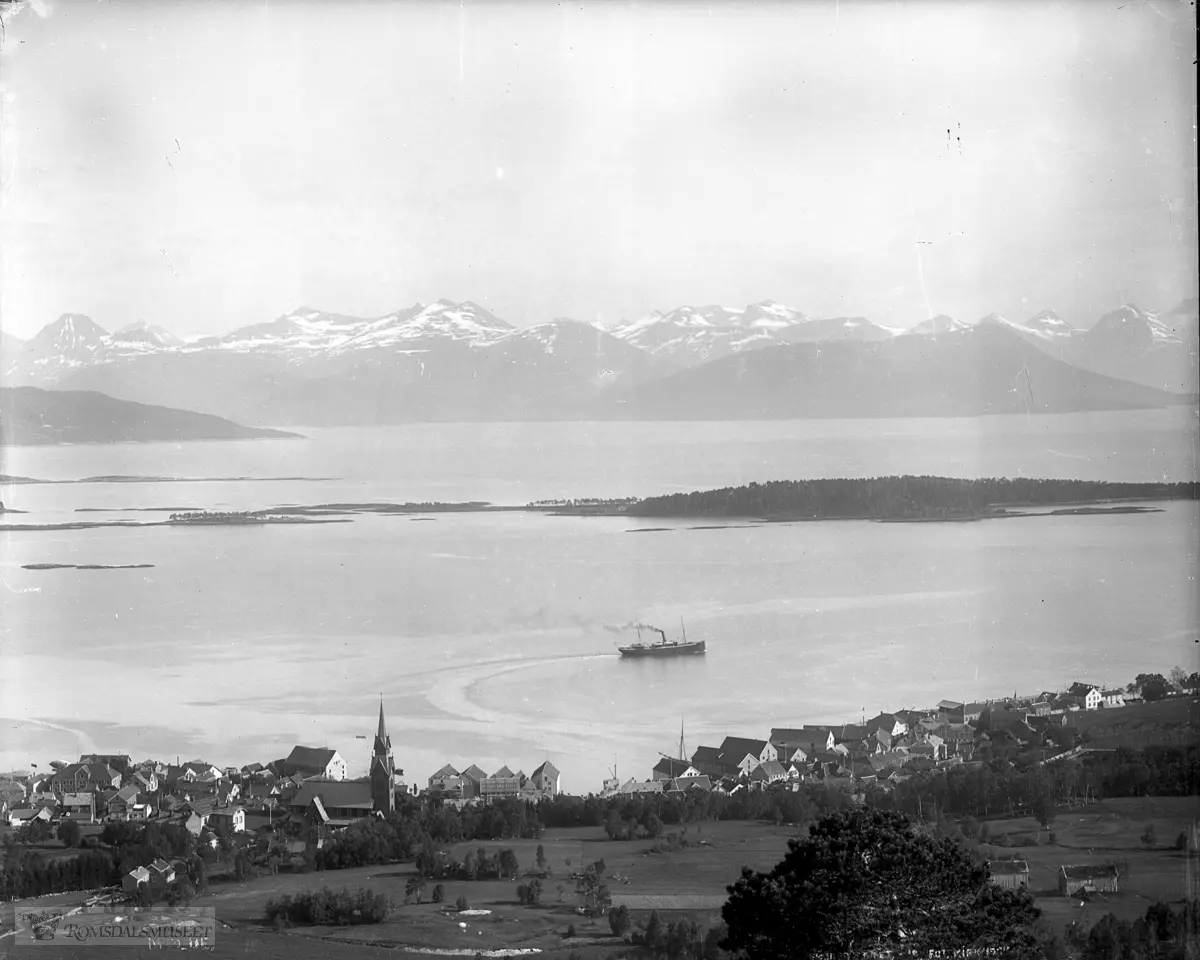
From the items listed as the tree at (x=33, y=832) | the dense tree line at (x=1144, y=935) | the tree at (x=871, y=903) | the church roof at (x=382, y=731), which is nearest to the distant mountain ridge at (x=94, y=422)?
the church roof at (x=382, y=731)

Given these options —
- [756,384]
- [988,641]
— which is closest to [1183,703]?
[988,641]

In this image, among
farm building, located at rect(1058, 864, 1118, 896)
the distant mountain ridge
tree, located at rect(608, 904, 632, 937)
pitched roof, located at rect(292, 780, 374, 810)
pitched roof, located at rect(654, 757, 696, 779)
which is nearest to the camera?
tree, located at rect(608, 904, 632, 937)

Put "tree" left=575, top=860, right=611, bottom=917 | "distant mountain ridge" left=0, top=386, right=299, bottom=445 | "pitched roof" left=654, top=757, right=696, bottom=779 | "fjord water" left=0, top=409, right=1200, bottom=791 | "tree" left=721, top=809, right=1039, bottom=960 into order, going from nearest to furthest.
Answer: "tree" left=721, top=809, right=1039, bottom=960
"tree" left=575, top=860, right=611, bottom=917
"pitched roof" left=654, top=757, right=696, bottom=779
"fjord water" left=0, top=409, right=1200, bottom=791
"distant mountain ridge" left=0, top=386, right=299, bottom=445

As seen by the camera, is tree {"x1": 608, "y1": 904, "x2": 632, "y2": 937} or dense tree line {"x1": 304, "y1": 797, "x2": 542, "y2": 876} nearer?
tree {"x1": 608, "y1": 904, "x2": 632, "y2": 937}

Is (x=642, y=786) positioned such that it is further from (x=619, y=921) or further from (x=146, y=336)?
(x=146, y=336)

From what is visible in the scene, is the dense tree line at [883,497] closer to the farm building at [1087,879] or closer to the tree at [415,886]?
the farm building at [1087,879]

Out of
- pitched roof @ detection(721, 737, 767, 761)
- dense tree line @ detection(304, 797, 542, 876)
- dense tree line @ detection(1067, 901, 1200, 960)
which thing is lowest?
dense tree line @ detection(1067, 901, 1200, 960)

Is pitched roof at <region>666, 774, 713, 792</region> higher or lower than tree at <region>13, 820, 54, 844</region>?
higher

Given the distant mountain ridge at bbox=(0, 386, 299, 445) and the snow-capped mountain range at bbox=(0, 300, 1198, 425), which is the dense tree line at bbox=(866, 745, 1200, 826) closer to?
the snow-capped mountain range at bbox=(0, 300, 1198, 425)

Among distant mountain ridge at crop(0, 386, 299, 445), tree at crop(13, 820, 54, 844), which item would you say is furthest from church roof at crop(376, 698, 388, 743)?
distant mountain ridge at crop(0, 386, 299, 445)
